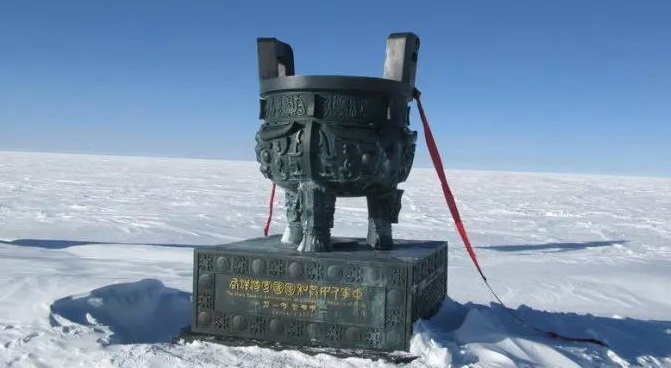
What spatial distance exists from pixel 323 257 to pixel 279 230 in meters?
7.85

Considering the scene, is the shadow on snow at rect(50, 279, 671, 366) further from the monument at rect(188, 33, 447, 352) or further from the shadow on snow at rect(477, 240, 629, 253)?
the shadow on snow at rect(477, 240, 629, 253)

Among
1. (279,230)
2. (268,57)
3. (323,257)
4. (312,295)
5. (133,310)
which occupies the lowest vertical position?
(279,230)

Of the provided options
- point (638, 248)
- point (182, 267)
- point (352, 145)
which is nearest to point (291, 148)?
point (352, 145)

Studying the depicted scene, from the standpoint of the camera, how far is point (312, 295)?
3.70 metres

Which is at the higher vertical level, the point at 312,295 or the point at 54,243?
the point at 312,295

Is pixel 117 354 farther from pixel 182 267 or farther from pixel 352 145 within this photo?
pixel 182 267

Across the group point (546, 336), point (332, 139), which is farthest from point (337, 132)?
point (546, 336)

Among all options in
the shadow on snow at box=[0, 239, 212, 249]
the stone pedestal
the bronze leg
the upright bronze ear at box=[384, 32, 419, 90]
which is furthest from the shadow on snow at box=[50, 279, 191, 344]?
the shadow on snow at box=[0, 239, 212, 249]

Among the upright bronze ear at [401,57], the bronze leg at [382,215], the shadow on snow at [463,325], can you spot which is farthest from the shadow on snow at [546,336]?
the upright bronze ear at [401,57]

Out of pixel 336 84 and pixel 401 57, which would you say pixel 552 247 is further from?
pixel 336 84

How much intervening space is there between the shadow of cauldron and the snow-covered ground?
2.85 feet

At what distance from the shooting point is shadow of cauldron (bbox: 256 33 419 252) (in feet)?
12.3

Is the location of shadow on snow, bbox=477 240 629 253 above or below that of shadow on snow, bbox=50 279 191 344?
below

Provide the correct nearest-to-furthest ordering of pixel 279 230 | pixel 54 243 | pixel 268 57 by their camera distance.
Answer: pixel 268 57 < pixel 54 243 < pixel 279 230
